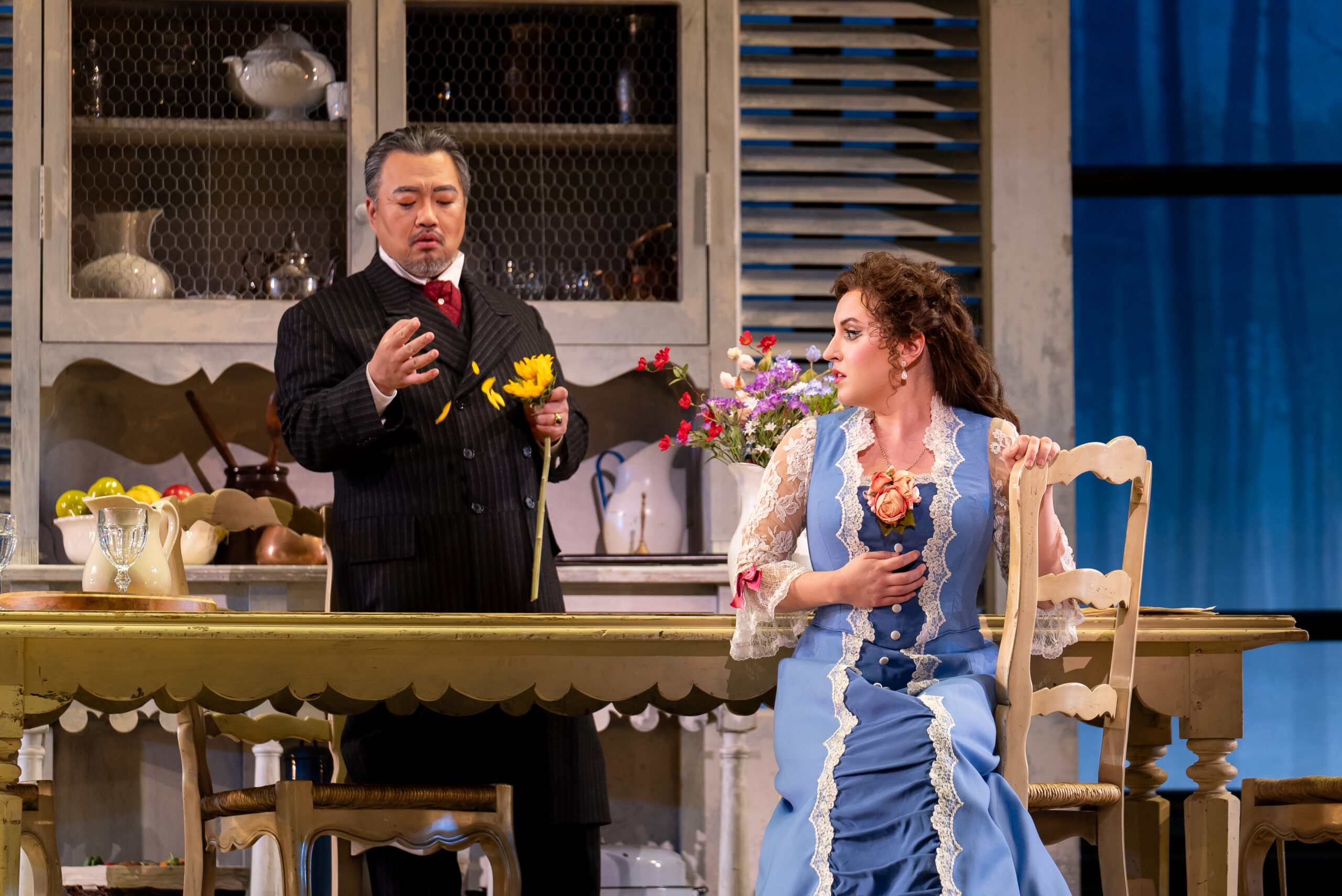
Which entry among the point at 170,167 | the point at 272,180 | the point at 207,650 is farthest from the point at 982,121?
the point at 207,650

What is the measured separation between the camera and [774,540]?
1889mm

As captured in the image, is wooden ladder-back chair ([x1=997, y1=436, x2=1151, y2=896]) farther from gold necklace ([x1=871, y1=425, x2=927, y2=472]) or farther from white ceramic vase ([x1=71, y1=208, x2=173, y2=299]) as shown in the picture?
white ceramic vase ([x1=71, y1=208, x2=173, y2=299])

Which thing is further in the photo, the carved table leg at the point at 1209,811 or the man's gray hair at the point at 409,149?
the man's gray hair at the point at 409,149

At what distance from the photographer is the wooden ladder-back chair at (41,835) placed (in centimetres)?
225

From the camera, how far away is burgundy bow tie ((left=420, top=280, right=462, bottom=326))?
98.9 inches

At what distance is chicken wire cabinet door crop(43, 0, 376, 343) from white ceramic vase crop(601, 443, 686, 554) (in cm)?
88

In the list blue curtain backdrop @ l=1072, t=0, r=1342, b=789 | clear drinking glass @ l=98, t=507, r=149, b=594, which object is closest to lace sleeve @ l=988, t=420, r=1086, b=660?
clear drinking glass @ l=98, t=507, r=149, b=594

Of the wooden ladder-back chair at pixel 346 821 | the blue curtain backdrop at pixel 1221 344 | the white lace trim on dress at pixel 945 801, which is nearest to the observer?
the white lace trim on dress at pixel 945 801

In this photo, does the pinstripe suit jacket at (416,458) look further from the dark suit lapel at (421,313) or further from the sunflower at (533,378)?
the sunflower at (533,378)

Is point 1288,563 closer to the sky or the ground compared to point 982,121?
closer to the ground

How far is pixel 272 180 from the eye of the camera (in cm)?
331

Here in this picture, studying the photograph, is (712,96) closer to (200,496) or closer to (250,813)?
(200,496)

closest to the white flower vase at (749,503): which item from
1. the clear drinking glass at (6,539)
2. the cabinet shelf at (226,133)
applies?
the clear drinking glass at (6,539)

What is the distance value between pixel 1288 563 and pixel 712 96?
235cm
